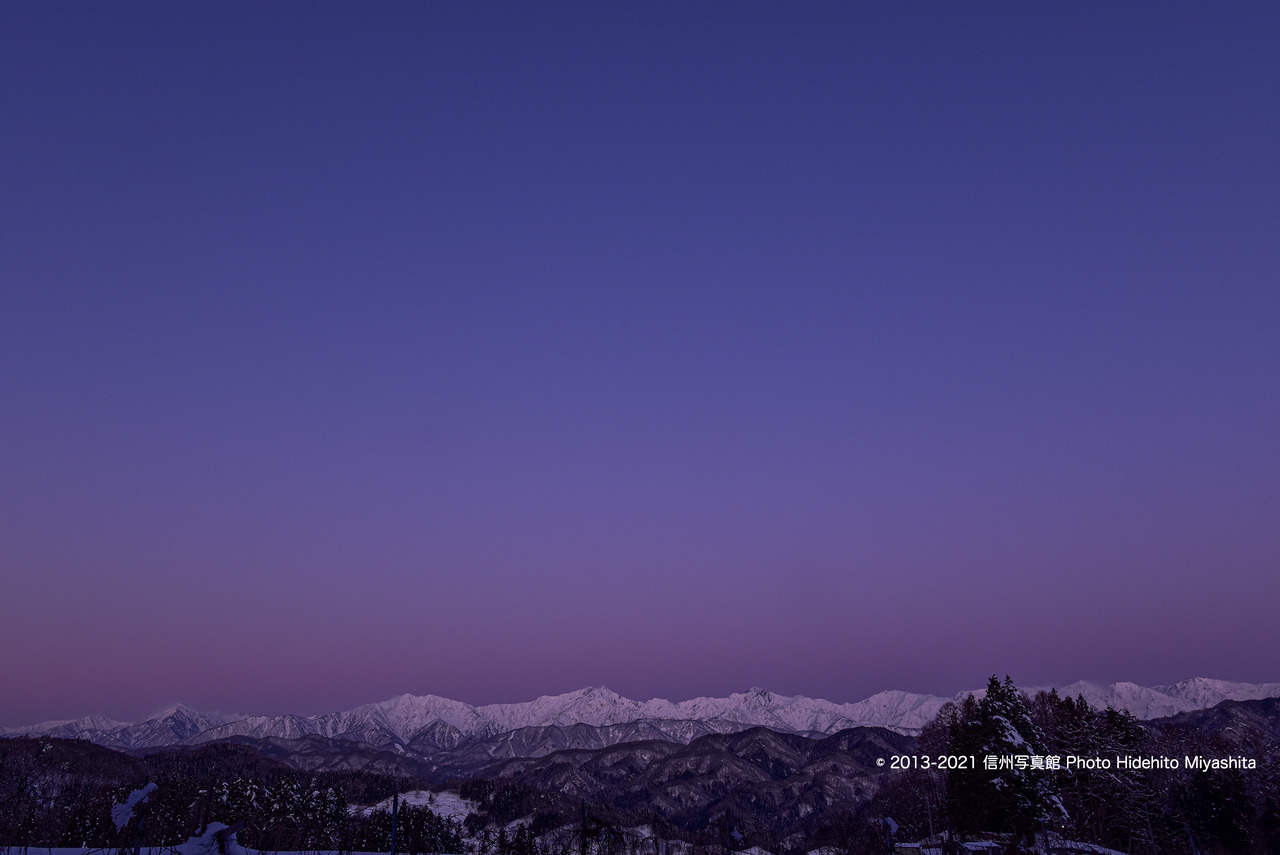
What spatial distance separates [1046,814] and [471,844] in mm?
159893

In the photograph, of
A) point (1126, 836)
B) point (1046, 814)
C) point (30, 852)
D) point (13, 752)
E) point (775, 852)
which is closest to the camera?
point (30, 852)

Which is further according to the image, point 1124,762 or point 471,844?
point 471,844

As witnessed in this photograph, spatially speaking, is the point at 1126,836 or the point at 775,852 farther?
the point at 775,852

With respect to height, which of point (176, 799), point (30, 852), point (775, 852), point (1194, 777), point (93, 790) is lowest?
point (775, 852)

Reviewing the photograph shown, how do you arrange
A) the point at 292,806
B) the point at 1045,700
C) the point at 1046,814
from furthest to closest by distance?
the point at 292,806 < the point at 1045,700 < the point at 1046,814

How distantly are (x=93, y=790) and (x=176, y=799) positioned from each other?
267 feet

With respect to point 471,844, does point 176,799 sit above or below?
above

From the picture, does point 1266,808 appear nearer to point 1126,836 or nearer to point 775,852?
point 1126,836

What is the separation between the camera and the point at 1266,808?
86562mm

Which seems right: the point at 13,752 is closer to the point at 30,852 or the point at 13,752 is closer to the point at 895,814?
the point at 30,852

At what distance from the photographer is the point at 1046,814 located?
57.8 meters

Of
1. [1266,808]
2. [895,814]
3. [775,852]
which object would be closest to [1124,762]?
[1266,808]

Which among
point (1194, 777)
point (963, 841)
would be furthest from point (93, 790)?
point (1194, 777)

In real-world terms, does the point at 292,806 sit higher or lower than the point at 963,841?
lower
